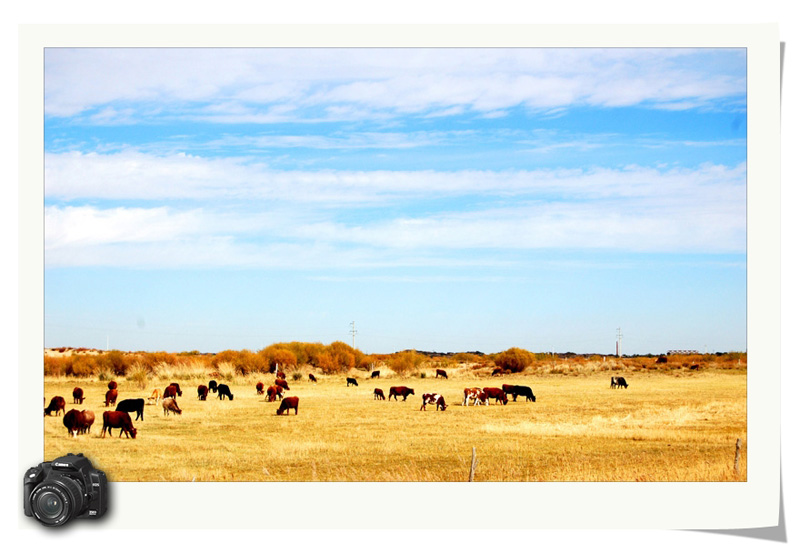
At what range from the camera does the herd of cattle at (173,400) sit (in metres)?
12.2

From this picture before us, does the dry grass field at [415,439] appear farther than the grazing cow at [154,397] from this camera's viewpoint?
No

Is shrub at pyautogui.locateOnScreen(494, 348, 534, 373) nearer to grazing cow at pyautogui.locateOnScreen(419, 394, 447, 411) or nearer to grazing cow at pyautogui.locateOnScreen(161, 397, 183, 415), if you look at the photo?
grazing cow at pyautogui.locateOnScreen(419, 394, 447, 411)

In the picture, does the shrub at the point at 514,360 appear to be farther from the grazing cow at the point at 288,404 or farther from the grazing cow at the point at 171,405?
the grazing cow at the point at 171,405

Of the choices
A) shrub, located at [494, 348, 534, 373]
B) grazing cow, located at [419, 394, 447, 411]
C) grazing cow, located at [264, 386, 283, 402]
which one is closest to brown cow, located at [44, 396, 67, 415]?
grazing cow, located at [264, 386, 283, 402]

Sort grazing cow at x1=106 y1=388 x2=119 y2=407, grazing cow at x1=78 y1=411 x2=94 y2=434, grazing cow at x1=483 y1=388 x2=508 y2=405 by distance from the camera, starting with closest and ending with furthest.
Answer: grazing cow at x1=78 y1=411 x2=94 y2=434 < grazing cow at x1=106 y1=388 x2=119 y2=407 < grazing cow at x1=483 y1=388 x2=508 y2=405
